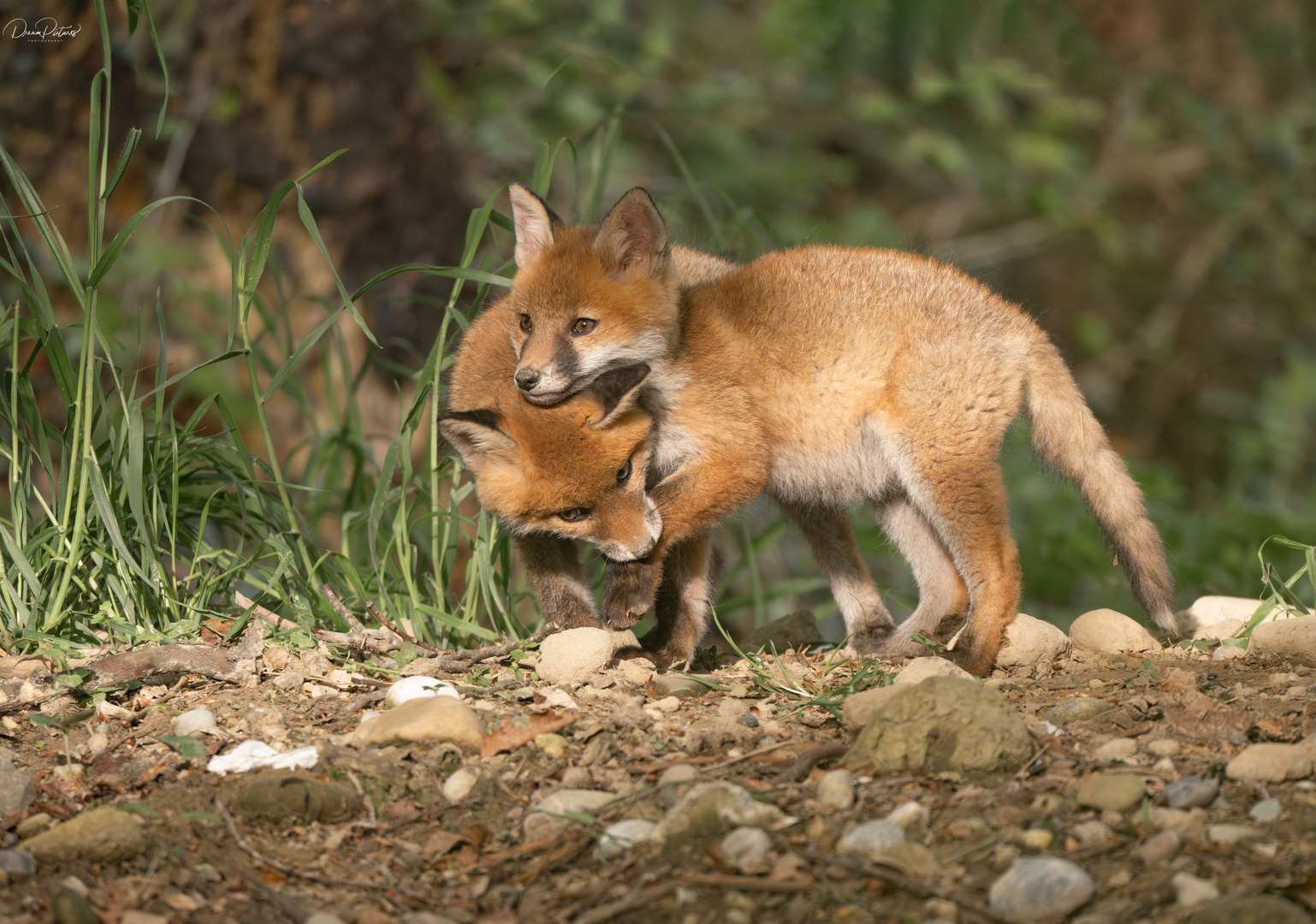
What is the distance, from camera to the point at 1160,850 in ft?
7.38

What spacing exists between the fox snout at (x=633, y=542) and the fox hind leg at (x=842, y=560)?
3.88 ft

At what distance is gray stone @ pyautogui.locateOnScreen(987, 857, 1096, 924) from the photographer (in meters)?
2.09

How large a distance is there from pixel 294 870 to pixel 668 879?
2.83 feet

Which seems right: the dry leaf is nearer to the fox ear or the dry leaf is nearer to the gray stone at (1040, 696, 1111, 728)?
the gray stone at (1040, 696, 1111, 728)

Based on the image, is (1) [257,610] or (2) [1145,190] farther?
(2) [1145,190]

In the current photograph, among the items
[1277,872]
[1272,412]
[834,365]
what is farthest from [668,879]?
[1272,412]

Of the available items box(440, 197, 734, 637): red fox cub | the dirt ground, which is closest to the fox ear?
box(440, 197, 734, 637): red fox cub

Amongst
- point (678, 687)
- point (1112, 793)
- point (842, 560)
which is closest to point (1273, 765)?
point (1112, 793)

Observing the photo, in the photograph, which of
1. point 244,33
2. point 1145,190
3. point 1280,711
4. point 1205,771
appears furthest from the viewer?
point 1145,190

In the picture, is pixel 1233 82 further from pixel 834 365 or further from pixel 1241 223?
pixel 834 365

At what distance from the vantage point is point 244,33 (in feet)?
22.5

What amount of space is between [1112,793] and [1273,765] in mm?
420

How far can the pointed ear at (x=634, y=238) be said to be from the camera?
4.29 m

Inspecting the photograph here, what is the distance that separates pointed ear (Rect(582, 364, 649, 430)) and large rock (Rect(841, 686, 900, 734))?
4.46 feet
